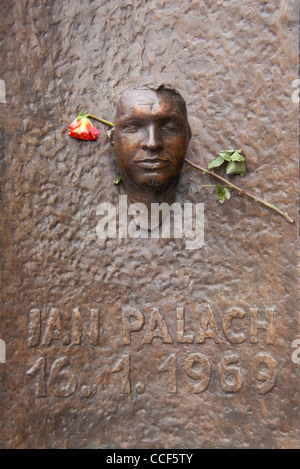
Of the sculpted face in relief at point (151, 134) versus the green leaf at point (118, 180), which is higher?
the sculpted face in relief at point (151, 134)

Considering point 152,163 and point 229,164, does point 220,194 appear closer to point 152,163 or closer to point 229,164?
point 229,164

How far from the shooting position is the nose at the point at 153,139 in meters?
1.42

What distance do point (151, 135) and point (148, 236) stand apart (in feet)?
1.09

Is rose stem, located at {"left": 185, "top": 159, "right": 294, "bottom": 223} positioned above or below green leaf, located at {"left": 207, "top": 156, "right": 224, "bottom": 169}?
below

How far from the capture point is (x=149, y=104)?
4.74 feet

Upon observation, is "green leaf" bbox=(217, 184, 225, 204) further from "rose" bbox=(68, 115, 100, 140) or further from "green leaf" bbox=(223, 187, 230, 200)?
"rose" bbox=(68, 115, 100, 140)

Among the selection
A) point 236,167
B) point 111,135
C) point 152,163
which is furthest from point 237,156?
point 111,135

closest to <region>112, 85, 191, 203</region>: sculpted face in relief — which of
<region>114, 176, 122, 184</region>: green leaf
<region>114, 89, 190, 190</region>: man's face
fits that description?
<region>114, 89, 190, 190</region>: man's face

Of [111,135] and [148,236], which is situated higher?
[111,135]

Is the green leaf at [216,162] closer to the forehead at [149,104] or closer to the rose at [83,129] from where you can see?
the forehead at [149,104]

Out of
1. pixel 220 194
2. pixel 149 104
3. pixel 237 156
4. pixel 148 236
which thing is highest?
pixel 149 104

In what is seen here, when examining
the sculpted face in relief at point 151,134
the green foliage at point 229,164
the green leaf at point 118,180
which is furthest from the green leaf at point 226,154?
the green leaf at point 118,180

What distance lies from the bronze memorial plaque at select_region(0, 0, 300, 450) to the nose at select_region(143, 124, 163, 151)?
0.41ft

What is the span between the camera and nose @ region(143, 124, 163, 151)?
56.1 inches
